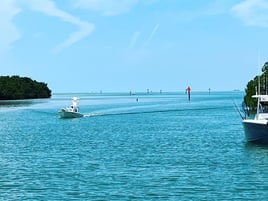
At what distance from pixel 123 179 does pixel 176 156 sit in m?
13.1

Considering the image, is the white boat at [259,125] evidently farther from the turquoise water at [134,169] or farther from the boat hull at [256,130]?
the turquoise water at [134,169]

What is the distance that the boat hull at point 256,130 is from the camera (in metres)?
53.2

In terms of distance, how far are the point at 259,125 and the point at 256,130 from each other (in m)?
1.21

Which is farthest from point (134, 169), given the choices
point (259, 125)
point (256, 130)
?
point (256, 130)

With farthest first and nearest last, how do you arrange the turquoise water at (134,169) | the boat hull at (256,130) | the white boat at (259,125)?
the white boat at (259,125) < the boat hull at (256,130) < the turquoise water at (134,169)

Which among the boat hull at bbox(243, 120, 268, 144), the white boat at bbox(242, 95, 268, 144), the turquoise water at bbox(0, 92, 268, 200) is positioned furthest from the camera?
the white boat at bbox(242, 95, 268, 144)

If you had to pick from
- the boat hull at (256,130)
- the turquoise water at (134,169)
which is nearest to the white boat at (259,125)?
the boat hull at (256,130)

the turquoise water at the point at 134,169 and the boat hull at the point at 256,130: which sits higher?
the boat hull at the point at 256,130

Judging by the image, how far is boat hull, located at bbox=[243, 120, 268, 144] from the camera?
5319 cm

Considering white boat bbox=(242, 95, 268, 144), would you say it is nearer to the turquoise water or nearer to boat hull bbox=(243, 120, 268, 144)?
boat hull bbox=(243, 120, 268, 144)

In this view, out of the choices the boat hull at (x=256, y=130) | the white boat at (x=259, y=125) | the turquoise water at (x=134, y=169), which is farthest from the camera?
the white boat at (x=259, y=125)

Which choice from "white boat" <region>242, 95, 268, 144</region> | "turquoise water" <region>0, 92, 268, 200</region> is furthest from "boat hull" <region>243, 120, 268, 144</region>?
"turquoise water" <region>0, 92, 268, 200</region>

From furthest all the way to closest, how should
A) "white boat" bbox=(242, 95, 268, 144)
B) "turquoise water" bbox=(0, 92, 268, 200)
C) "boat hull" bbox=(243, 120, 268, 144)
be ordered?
"white boat" bbox=(242, 95, 268, 144), "boat hull" bbox=(243, 120, 268, 144), "turquoise water" bbox=(0, 92, 268, 200)

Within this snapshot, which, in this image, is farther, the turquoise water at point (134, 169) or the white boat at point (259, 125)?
the white boat at point (259, 125)
